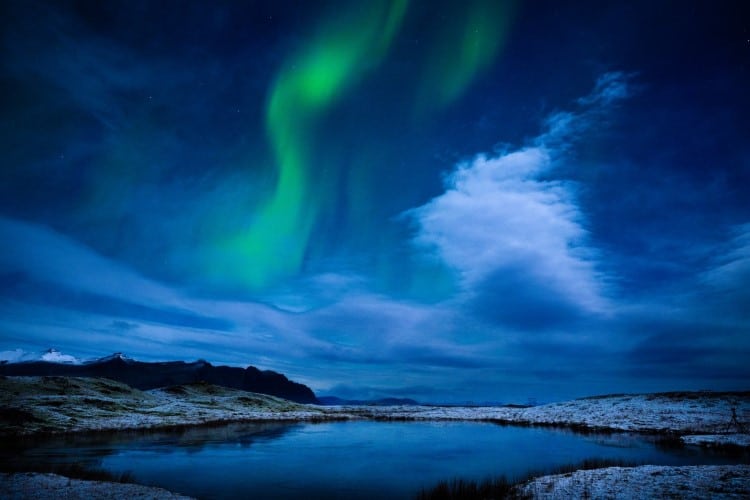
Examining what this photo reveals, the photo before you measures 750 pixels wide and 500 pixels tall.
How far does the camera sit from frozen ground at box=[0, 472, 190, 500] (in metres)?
20.1

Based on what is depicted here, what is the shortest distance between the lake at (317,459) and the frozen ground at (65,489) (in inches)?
132

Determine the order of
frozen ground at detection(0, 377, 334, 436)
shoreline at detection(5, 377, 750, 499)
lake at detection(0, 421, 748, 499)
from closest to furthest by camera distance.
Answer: shoreline at detection(5, 377, 750, 499) < lake at detection(0, 421, 748, 499) < frozen ground at detection(0, 377, 334, 436)

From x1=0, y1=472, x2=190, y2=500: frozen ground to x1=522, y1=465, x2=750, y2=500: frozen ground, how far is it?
2016 cm

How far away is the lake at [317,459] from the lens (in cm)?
2742

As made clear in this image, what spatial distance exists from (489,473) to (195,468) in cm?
2333

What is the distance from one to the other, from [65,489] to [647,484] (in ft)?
102

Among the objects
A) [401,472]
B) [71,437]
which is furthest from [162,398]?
[401,472]

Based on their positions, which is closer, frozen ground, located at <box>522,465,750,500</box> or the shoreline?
frozen ground, located at <box>522,465,750,500</box>

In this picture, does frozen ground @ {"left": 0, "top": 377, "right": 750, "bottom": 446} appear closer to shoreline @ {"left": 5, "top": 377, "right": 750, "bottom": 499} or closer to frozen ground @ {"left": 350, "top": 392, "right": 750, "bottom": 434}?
frozen ground @ {"left": 350, "top": 392, "right": 750, "bottom": 434}

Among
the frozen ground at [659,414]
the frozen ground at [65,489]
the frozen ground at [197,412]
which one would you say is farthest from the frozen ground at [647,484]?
the frozen ground at [659,414]

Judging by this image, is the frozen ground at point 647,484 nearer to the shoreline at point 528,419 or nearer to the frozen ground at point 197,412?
the shoreline at point 528,419

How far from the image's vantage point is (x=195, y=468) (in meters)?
32.6

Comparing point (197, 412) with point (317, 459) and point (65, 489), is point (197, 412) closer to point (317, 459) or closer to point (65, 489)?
point (317, 459)

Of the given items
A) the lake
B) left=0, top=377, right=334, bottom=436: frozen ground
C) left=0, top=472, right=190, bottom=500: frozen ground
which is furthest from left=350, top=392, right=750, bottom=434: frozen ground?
left=0, top=472, right=190, bottom=500: frozen ground
